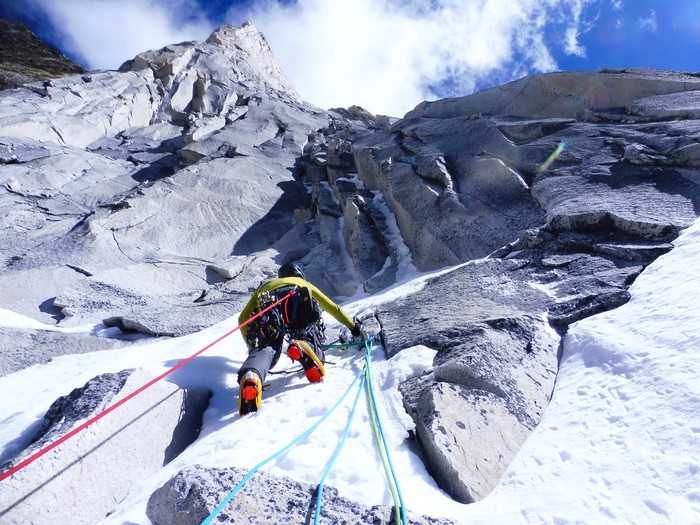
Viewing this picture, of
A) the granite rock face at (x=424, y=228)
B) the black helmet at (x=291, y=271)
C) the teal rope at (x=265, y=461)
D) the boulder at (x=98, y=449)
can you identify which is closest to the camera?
the teal rope at (x=265, y=461)

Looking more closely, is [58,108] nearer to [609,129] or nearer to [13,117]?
[13,117]

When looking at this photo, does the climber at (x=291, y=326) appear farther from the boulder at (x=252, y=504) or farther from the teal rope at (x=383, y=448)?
the boulder at (x=252, y=504)

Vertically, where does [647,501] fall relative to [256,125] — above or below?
below

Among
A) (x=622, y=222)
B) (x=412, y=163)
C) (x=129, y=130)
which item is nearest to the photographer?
(x=622, y=222)

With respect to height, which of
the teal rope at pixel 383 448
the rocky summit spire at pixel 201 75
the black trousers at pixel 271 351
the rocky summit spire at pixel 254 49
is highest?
the rocky summit spire at pixel 254 49

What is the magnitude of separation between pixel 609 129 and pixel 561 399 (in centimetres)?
827

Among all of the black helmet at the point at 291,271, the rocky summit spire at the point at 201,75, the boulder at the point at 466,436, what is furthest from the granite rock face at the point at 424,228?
the rocky summit spire at the point at 201,75

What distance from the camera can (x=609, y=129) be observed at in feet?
30.7

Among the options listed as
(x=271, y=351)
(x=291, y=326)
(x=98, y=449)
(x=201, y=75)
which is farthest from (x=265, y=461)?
(x=201, y=75)

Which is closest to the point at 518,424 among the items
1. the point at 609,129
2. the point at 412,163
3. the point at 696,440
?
the point at 696,440

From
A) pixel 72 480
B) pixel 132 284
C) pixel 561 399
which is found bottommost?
pixel 72 480

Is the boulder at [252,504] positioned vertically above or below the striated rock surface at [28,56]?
below

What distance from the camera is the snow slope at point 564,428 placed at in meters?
2.27

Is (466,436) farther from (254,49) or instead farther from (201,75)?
(254,49)
